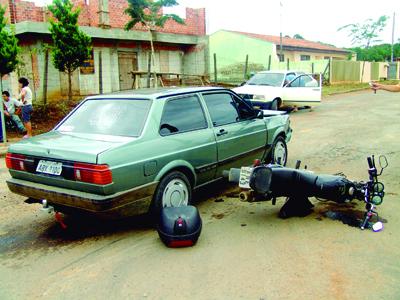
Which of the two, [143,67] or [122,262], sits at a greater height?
[143,67]

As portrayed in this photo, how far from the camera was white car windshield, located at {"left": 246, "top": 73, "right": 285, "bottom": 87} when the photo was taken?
15656mm

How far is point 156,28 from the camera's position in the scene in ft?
72.1

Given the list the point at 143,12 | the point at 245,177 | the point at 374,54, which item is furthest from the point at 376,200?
the point at 374,54

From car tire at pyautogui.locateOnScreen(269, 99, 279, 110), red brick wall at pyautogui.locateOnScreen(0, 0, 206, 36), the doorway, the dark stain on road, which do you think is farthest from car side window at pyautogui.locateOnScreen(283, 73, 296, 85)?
the dark stain on road

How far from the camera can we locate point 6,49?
11547mm

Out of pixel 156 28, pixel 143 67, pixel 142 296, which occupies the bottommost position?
pixel 142 296

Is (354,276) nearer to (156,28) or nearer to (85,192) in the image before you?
(85,192)

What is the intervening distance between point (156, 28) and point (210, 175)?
59.9ft

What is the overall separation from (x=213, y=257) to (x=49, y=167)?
6.32 feet

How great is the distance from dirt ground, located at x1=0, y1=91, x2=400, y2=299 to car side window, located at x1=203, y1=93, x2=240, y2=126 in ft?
3.61

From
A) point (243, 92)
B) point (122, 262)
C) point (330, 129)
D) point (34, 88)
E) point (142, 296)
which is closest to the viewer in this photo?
point (142, 296)

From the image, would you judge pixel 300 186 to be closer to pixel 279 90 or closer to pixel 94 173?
pixel 94 173

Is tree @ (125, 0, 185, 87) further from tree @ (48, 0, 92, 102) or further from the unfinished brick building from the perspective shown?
tree @ (48, 0, 92, 102)

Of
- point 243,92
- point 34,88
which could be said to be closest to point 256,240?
point 243,92
